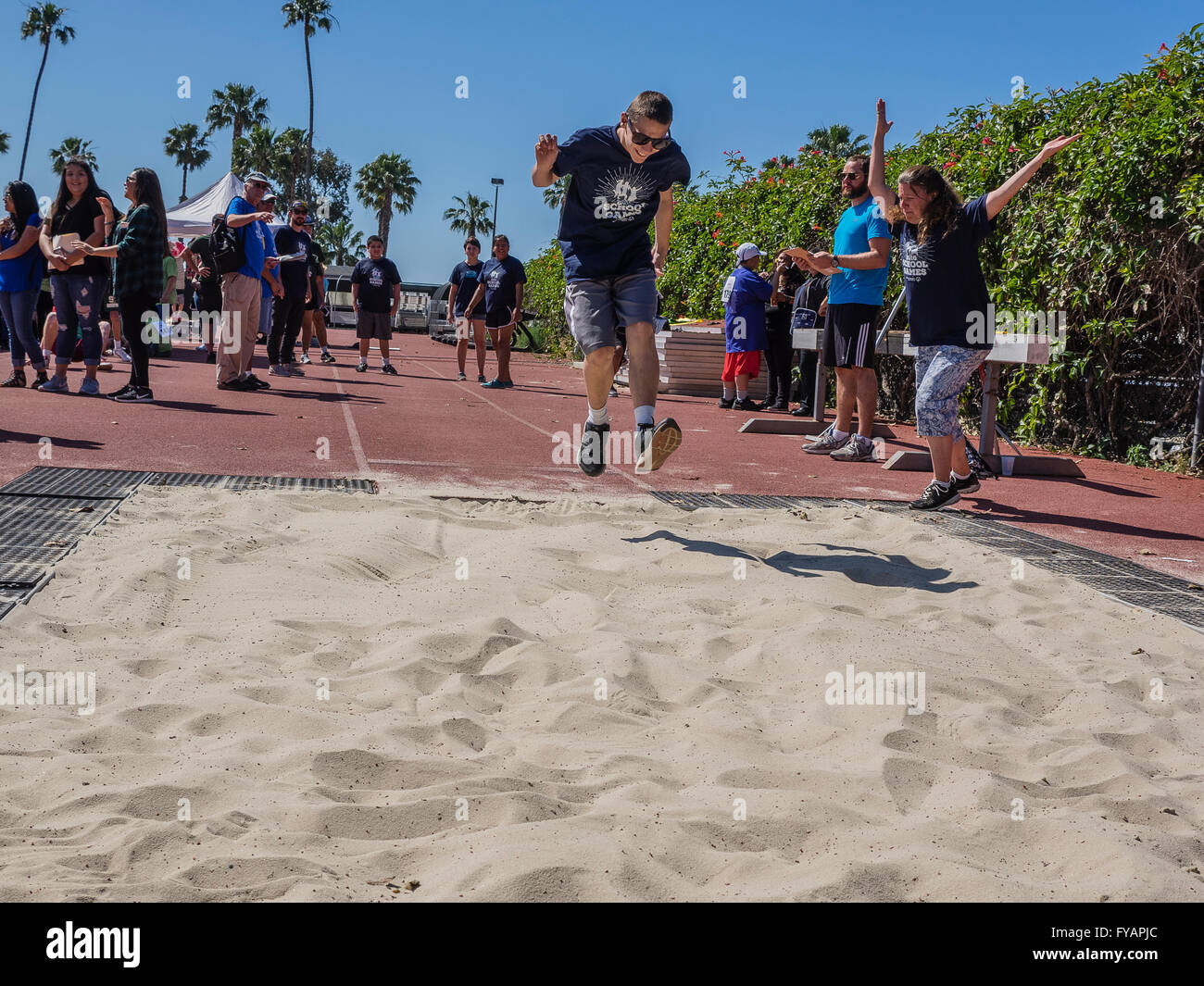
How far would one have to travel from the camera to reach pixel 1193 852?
2.62 meters

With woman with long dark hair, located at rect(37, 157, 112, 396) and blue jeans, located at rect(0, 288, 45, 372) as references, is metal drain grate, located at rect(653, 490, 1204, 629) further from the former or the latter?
blue jeans, located at rect(0, 288, 45, 372)

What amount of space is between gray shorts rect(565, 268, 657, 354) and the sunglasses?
63 cm

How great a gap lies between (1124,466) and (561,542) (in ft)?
22.2

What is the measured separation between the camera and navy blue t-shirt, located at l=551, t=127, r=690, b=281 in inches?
225

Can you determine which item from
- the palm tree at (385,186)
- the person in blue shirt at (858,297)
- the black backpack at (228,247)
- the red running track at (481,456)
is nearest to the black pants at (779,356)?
the red running track at (481,456)

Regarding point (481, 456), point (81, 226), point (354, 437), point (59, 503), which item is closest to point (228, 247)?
point (81, 226)

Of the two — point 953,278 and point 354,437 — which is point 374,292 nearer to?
point 354,437

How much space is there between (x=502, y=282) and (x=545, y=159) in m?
10.2

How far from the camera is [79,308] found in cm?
1057

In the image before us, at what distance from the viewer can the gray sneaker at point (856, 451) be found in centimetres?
968

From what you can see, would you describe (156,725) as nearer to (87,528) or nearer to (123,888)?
(123,888)

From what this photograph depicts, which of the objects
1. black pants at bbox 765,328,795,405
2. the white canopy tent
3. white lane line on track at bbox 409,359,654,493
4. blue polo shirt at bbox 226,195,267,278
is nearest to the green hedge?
black pants at bbox 765,328,795,405

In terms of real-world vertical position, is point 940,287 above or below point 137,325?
above

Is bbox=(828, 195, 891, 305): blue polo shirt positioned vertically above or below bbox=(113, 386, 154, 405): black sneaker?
above
